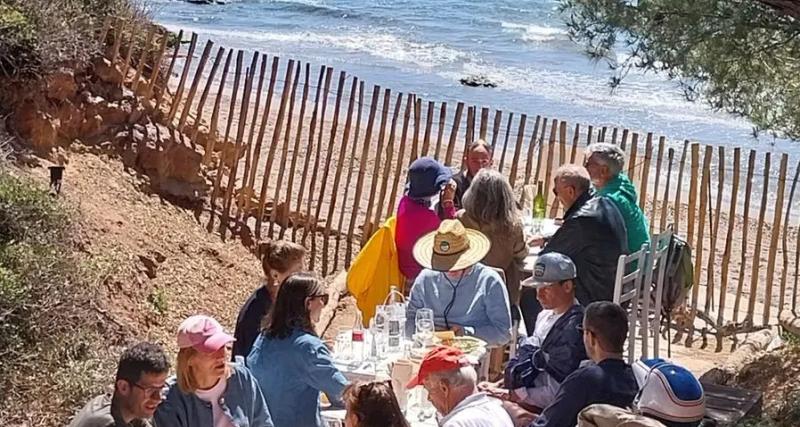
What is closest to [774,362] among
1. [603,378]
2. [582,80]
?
[603,378]

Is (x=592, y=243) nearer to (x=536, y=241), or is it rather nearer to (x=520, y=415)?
(x=536, y=241)

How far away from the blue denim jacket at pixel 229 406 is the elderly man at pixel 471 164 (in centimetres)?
326

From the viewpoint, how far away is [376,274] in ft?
22.0

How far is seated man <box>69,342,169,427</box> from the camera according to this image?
402cm

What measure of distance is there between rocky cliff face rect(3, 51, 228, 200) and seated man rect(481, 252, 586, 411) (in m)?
5.05

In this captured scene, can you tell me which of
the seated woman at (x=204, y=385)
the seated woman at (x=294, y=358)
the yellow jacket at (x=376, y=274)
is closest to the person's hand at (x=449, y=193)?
the yellow jacket at (x=376, y=274)

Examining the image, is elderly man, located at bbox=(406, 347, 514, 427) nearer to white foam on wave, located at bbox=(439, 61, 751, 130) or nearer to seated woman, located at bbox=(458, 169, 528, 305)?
seated woman, located at bbox=(458, 169, 528, 305)

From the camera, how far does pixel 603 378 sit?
465cm

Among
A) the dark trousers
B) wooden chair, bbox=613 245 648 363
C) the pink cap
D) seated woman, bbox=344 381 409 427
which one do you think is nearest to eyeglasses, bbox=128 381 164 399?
the pink cap

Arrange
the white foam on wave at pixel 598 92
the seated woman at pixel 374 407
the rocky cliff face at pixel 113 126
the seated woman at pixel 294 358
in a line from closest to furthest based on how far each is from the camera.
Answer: the seated woman at pixel 374 407 < the seated woman at pixel 294 358 < the rocky cliff face at pixel 113 126 < the white foam on wave at pixel 598 92

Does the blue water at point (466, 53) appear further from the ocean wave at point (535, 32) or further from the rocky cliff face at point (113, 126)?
the rocky cliff face at point (113, 126)

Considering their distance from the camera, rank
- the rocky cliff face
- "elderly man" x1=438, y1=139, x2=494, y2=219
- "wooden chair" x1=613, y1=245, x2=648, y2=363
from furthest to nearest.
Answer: the rocky cliff face < "elderly man" x1=438, y1=139, x2=494, y2=219 < "wooden chair" x1=613, y1=245, x2=648, y2=363

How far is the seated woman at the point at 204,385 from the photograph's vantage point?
4352 mm

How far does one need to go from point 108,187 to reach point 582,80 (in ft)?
50.4
